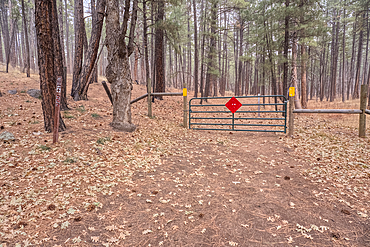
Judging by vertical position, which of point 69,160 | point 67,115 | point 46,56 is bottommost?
point 69,160

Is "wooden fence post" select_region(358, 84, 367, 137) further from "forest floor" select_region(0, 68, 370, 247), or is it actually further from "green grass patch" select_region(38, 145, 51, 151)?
"green grass patch" select_region(38, 145, 51, 151)

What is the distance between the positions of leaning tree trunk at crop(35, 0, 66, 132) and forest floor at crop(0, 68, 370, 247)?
70 cm

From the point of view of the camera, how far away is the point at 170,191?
3.78m

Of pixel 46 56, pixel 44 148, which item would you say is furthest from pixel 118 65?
pixel 44 148

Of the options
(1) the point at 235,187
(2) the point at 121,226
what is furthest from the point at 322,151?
(2) the point at 121,226

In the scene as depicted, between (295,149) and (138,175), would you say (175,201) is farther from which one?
(295,149)

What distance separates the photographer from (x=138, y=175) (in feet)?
14.1

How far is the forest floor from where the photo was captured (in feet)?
8.68

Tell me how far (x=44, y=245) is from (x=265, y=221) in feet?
9.52

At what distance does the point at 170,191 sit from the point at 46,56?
14.8ft

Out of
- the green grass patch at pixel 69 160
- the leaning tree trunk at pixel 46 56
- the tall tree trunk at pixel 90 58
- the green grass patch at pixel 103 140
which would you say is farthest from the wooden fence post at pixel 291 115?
the tall tree trunk at pixel 90 58

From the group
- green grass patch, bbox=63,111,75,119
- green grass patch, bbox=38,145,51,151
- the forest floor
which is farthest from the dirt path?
green grass patch, bbox=63,111,75,119

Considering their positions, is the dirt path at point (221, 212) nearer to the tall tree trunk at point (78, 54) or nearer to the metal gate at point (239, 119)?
the metal gate at point (239, 119)

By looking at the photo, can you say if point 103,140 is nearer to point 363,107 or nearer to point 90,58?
point 90,58
